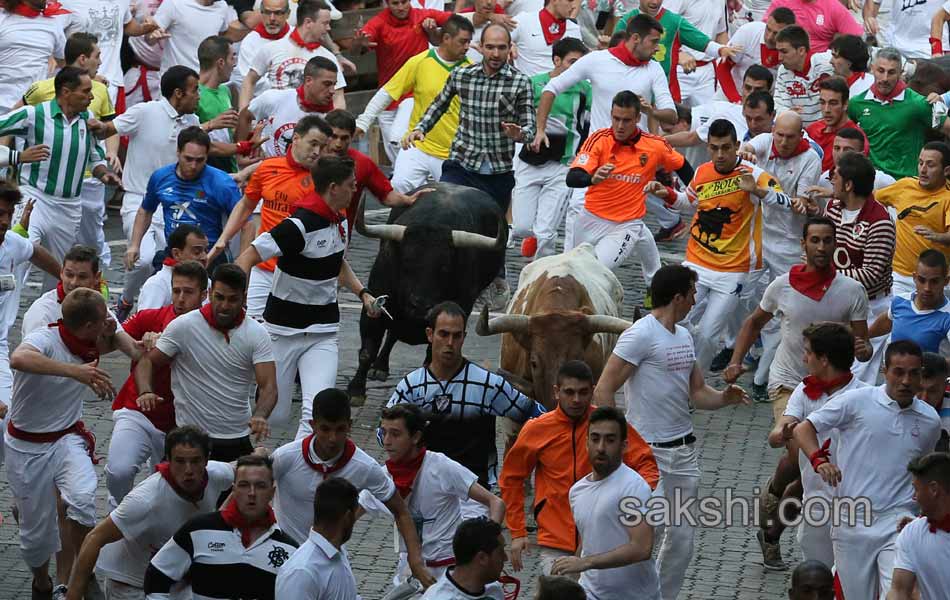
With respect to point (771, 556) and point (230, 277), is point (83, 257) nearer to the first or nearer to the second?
point (230, 277)

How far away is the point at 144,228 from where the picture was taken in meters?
13.8

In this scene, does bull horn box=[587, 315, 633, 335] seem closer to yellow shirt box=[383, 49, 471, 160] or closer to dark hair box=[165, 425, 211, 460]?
dark hair box=[165, 425, 211, 460]

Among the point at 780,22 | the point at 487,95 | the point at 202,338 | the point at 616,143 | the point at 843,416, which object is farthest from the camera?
the point at 780,22

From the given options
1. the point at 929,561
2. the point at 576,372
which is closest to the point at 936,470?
the point at 929,561

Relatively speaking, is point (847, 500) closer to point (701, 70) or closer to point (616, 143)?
point (616, 143)

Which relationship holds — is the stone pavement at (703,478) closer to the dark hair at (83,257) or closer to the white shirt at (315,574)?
the dark hair at (83,257)

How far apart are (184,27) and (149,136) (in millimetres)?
3378

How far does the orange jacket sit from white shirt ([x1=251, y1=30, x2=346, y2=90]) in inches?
331

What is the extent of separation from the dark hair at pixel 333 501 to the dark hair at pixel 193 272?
2.49 metres

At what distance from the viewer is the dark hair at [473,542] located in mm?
8203

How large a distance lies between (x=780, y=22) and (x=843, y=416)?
8.68m

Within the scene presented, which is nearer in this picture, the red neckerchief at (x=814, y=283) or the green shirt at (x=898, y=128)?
the red neckerchief at (x=814, y=283)

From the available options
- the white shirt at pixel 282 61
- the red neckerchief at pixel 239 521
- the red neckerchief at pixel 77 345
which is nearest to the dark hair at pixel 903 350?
the red neckerchief at pixel 239 521

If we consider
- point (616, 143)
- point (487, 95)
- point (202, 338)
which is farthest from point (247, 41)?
point (202, 338)
